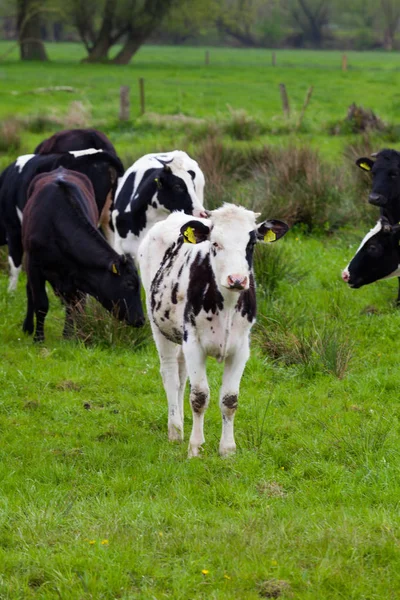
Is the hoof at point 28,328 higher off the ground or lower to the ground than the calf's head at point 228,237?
lower

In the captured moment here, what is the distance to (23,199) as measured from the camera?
1185cm

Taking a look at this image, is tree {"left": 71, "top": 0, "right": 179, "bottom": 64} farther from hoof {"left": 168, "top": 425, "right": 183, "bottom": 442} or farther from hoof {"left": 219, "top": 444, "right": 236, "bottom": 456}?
hoof {"left": 219, "top": 444, "right": 236, "bottom": 456}

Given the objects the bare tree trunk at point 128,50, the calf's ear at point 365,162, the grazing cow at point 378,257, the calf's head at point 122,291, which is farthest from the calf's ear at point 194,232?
the bare tree trunk at point 128,50

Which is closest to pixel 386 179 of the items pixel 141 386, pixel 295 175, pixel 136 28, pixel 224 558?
pixel 295 175

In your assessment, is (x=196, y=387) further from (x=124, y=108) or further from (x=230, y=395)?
(x=124, y=108)

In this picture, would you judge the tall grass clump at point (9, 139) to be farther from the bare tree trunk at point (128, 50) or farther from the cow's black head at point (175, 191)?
the bare tree trunk at point (128, 50)

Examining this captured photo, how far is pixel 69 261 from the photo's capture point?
32.6 ft

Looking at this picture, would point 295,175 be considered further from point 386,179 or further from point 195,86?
point 195,86

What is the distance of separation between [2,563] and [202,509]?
1.41 meters

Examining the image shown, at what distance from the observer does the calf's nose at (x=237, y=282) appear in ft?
20.2

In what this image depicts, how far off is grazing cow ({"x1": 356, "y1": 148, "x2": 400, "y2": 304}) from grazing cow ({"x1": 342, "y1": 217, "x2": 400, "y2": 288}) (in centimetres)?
189

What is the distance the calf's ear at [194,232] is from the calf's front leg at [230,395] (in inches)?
33.2

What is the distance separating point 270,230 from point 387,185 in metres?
5.54

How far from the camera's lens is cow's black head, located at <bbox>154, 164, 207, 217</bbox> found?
11.2 meters
